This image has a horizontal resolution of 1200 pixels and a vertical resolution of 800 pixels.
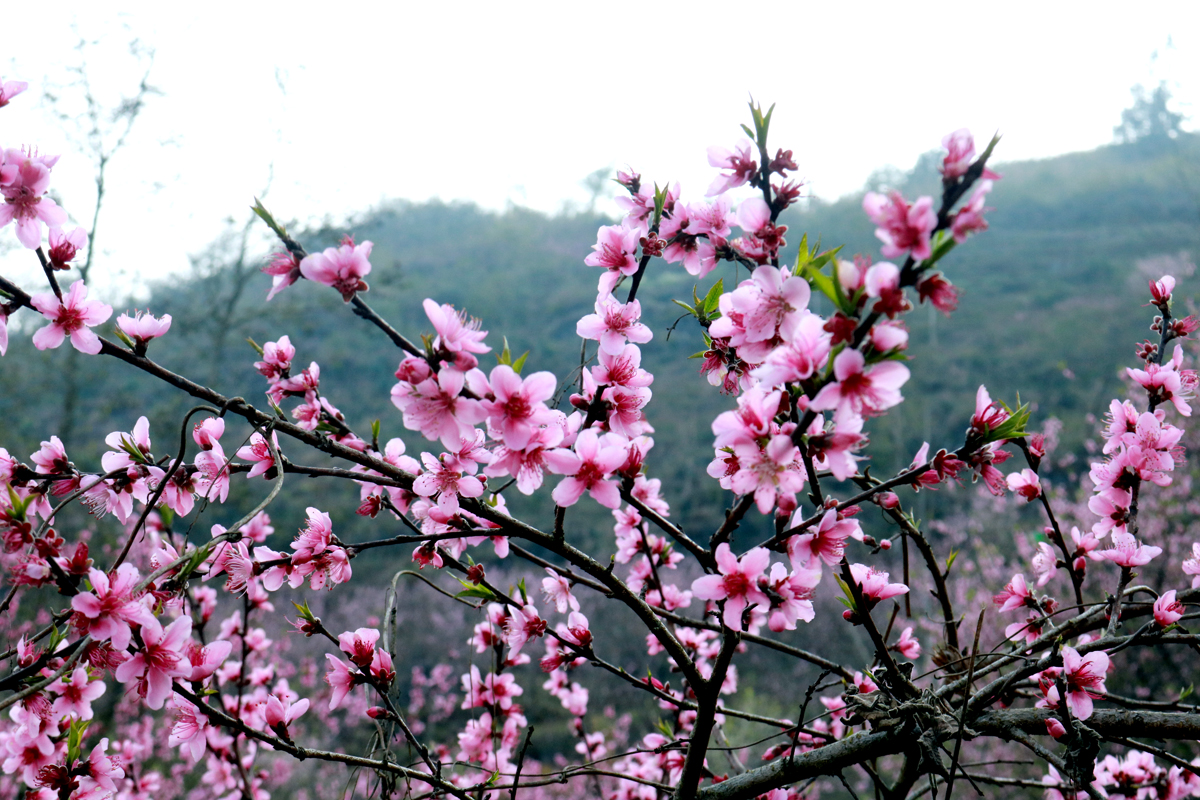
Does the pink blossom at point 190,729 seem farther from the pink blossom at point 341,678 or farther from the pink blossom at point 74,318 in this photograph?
the pink blossom at point 74,318

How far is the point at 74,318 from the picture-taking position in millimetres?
1283

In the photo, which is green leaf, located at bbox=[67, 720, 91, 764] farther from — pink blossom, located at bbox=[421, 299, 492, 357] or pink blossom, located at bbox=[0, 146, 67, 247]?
pink blossom, located at bbox=[421, 299, 492, 357]

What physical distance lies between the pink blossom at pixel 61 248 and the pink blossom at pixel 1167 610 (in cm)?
229

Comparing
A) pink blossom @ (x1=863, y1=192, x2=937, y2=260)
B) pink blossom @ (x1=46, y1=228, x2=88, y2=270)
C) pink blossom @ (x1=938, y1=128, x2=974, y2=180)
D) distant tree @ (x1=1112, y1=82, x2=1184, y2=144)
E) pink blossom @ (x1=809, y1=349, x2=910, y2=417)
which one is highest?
distant tree @ (x1=1112, y1=82, x2=1184, y2=144)

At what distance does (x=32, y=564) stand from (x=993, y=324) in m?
22.3

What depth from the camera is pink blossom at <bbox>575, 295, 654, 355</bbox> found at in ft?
4.25

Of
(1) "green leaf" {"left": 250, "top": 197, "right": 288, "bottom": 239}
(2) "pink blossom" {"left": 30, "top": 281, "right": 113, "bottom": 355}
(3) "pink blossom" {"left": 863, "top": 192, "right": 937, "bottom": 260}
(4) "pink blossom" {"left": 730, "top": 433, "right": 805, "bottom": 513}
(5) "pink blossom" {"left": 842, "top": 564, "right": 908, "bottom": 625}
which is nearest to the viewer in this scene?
(3) "pink blossom" {"left": 863, "top": 192, "right": 937, "bottom": 260}

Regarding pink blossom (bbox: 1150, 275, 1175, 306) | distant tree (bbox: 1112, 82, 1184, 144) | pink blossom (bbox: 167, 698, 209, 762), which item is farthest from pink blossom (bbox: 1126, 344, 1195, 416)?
distant tree (bbox: 1112, 82, 1184, 144)

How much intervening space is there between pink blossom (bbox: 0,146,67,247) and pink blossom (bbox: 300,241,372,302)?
508 mm

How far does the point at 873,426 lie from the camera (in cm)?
1582

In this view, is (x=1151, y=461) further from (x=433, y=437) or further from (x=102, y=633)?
(x=102, y=633)

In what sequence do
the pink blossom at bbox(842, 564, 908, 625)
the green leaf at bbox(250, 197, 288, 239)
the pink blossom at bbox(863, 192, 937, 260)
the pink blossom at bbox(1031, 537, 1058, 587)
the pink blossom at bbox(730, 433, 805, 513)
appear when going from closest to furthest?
1. the pink blossom at bbox(863, 192, 937, 260)
2. the pink blossom at bbox(730, 433, 805, 513)
3. the green leaf at bbox(250, 197, 288, 239)
4. the pink blossom at bbox(842, 564, 908, 625)
5. the pink blossom at bbox(1031, 537, 1058, 587)

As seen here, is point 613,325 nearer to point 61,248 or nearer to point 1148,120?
point 61,248

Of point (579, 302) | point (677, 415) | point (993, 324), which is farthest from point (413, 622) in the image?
point (993, 324)
